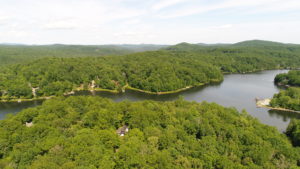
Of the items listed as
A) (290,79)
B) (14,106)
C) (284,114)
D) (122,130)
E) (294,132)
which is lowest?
(14,106)

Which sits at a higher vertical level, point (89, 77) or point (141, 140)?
point (89, 77)

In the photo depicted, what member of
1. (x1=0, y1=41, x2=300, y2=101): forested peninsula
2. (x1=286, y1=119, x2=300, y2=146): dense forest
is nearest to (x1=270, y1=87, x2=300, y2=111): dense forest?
(x1=286, y1=119, x2=300, y2=146): dense forest

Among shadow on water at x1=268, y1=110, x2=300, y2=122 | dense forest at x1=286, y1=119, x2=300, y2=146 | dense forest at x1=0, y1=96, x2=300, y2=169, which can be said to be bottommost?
shadow on water at x1=268, y1=110, x2=300, y2=122

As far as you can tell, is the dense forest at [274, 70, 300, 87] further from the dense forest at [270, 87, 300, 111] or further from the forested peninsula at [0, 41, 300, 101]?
the dense forest at [270, 87, 300, 111]

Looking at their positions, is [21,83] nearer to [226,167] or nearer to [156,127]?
[156,127]

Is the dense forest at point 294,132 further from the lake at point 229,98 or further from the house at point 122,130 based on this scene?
the house at point 122,130

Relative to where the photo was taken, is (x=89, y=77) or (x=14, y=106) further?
(x=89, y=77)

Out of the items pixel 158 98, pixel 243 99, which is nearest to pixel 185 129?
pixel 158 98

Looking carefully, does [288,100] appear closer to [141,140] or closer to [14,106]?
[141,140]

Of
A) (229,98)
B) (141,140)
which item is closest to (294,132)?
(141,140)

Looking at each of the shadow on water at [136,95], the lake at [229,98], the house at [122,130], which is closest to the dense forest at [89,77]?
the shadow on water at [136,95]
